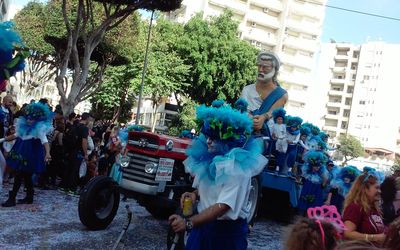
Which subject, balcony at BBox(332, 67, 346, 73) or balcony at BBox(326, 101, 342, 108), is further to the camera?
balcony at BBox(332, 67, 346, 73)

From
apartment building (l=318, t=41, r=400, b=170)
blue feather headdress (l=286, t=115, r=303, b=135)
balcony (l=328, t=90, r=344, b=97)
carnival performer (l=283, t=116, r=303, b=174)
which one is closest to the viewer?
carnival performer (l=283, t=116, r=303, b=174)

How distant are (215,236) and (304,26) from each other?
Result: 210 ft

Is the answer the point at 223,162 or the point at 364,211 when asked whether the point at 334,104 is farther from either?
the point at 223,162

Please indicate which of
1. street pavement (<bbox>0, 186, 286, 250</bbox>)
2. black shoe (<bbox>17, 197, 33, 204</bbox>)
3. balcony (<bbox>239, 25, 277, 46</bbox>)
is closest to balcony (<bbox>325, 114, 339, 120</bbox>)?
balcony (<bbox>239, 25, 277, 46</bbox>)

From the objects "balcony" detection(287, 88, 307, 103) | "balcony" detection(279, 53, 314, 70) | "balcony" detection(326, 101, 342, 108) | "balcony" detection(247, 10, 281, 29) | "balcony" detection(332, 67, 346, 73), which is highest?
"balcony" detection(247, 10, 281, 29)

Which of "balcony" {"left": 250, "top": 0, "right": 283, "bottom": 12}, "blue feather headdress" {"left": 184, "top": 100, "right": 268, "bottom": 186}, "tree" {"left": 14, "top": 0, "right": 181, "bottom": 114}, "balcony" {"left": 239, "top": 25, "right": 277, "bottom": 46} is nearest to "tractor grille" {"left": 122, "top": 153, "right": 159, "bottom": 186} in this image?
"blue feather headdress" {"left": 184, "top": 100, "right": 268, "bottom": 186}

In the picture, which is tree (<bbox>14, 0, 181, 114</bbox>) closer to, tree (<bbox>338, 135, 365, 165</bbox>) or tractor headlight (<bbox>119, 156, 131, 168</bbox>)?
tractor headlight (<bbox>119, 156, 131, 168</bbox>)

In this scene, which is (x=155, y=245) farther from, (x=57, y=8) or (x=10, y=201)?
(x=57, y=8)

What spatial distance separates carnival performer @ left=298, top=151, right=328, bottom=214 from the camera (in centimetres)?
845

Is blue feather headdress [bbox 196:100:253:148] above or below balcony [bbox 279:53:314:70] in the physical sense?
below

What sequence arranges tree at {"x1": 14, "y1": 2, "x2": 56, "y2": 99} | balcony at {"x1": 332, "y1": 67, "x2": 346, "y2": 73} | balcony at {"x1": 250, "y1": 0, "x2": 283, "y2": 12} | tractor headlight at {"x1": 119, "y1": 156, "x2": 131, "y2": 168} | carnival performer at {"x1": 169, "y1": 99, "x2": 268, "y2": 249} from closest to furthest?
carnival performer at {"x1": 169, "y1": 99, "x2": 268, "y2": 249} → tractor headlight at {"x1": 119, "y1": 156, "x2": 131, "y2": 168} → tree at {"x1": 14, "y1": 2, "x2": 56, "y2": 99} → balcony at {"x1": 250, "y1": 0, "x2": 283, "y2": 12} → balcony at {"x1": 332, "y1": 67, "x2": 346, "y2": 73}

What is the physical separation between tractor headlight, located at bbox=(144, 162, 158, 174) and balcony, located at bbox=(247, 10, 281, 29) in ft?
179

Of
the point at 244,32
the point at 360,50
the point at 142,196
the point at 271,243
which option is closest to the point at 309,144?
the point at 271,243

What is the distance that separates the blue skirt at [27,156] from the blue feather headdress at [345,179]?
17.2 feet
